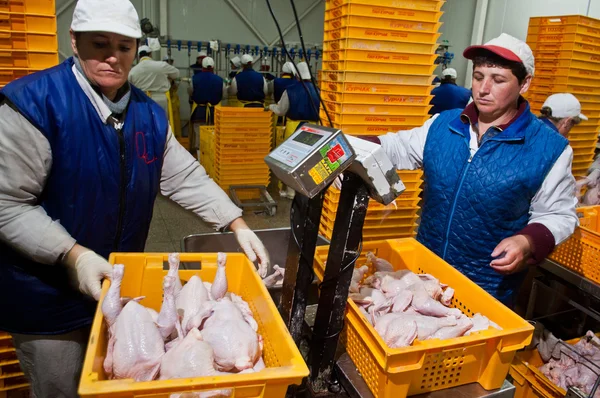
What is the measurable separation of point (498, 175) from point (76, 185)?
1722 mm

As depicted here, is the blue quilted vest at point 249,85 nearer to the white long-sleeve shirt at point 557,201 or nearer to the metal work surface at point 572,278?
the metal work surface at point 572,278

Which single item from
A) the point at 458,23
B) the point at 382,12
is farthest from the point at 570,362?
the point at 458,23

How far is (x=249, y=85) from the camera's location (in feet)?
27.2

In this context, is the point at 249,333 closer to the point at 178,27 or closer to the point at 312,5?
the point at 178,27

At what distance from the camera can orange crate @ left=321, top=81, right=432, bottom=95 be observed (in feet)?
11.3

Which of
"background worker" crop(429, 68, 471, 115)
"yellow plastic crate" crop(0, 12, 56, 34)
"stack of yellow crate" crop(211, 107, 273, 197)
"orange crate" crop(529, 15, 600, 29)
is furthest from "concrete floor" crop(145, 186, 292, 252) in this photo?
"orange crate" crop(529, 15, 600, 29)

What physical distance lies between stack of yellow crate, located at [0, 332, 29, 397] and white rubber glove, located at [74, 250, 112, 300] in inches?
59.0

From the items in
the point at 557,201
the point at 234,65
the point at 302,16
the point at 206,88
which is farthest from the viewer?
the point at 302,16

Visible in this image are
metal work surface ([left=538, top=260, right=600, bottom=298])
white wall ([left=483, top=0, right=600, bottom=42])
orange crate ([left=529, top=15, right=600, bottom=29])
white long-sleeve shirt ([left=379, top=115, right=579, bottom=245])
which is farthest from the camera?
white wall ([left=483, top=0, right=600, bottom=42])

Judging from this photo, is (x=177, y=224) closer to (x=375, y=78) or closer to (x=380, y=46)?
(x=375, y=78)

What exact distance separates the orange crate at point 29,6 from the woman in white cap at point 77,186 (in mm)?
916

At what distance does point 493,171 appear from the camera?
6.20ft

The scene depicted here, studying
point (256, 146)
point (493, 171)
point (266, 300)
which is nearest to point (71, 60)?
point (266, 300)

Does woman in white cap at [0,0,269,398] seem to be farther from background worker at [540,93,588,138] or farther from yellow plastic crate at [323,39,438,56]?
background worker at [540,93,588,138]
